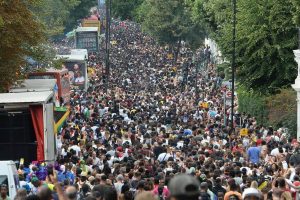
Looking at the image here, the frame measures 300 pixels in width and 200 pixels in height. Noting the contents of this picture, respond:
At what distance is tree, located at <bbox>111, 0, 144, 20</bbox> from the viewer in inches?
5226

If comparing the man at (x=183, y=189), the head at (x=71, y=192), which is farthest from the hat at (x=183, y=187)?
the head at (x=71, y=192)

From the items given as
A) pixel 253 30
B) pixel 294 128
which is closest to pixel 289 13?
pixel 253 30

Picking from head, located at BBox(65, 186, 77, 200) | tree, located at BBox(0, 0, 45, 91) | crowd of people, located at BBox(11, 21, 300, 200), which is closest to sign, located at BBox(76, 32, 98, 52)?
crowd of people, located at BBox(11, 21, 300, 200)

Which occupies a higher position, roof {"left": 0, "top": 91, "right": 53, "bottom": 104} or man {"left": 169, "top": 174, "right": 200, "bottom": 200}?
man {"left": 169, "top": 174, "right": 200, "bottom": 200}

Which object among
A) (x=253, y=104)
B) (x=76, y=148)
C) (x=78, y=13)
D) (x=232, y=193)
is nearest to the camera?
(x=232, y=193)

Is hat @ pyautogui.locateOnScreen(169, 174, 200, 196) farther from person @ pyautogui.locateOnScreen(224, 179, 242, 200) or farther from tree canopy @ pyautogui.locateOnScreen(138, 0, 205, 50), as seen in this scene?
tree canopy @ pyautogui.locateOnScreen(138, 0, 205, 50)

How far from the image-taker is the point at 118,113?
48.4 metres

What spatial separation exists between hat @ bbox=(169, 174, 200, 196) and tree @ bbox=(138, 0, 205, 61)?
3220 inches

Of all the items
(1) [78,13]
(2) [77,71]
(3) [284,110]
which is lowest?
(3) [284,110]

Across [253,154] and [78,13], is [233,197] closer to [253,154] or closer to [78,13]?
[253,154]

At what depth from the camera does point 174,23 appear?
9212 cm

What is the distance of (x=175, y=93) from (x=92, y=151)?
119 ft

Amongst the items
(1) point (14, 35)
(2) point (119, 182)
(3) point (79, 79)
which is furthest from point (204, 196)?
(3) point (79, 79)

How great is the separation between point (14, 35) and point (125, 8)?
9646 centimetres
